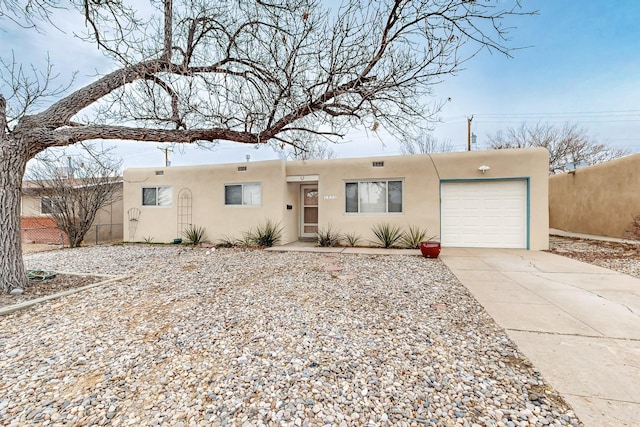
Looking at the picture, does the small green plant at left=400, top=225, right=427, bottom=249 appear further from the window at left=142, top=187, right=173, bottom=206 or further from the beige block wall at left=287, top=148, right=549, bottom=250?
the window at left=142, top=187, right=173, bottom=206

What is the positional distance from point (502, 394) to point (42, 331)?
4.29 metres

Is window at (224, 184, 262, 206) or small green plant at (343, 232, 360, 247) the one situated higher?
window at (224, 184, 262, 206)

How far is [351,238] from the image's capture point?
9.48 meters

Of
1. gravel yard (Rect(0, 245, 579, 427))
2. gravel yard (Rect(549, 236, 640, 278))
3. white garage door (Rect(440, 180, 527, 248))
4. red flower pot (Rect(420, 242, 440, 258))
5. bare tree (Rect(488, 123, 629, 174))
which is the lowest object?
gravel yard (Rect(0, 245, 579, 427))

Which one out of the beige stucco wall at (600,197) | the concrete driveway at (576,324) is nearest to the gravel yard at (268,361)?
the concrete driveway at (576,324)

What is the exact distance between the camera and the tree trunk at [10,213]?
4176 mm

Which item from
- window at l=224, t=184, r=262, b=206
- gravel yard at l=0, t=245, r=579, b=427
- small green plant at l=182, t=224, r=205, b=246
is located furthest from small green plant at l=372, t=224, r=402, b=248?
small green plant at l=182, t=224, r=205, b=246

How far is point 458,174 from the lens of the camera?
876cm

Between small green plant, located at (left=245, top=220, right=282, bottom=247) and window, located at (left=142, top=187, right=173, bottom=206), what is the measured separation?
3692mm

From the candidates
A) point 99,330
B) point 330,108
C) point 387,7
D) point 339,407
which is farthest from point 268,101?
point 339,407

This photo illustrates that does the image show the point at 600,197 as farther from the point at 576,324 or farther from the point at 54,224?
the point at 54,224

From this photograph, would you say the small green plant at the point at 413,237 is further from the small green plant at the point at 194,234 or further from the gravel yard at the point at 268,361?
the small green plant at the point at 194,234

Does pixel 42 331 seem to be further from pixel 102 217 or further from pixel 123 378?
pixel 102 217

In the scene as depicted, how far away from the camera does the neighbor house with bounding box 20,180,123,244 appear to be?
38.5ft
